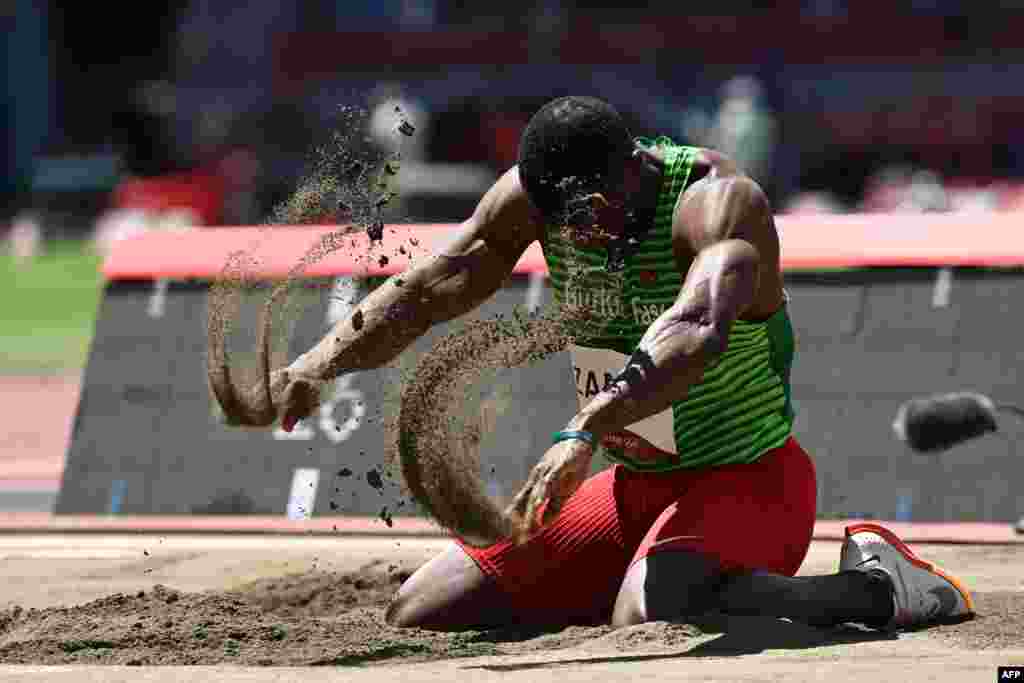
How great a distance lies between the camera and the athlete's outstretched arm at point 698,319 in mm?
5746

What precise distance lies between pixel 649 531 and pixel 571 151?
1223mm

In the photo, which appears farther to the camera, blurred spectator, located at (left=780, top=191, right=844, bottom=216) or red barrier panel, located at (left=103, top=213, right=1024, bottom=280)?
blurred spectator, located at (left=780, top=191, right=844, bottom=216)

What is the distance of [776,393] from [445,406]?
3.36 ft

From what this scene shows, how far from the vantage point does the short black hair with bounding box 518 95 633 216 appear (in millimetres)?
6031

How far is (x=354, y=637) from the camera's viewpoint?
6.54m

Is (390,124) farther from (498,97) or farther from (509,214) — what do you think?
(498,97)

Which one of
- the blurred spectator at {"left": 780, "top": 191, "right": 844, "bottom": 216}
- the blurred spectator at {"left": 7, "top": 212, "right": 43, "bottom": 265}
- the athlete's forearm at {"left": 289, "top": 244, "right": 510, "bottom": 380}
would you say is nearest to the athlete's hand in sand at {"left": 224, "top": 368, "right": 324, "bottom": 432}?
the athlete's forearm at {"left": 289, "top": 244, "right": 510, "bottom": 380}

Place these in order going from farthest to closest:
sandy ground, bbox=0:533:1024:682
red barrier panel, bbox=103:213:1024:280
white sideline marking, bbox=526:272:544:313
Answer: white sideline marking, bbox=526:272:544:313
red barrier panel, bbox=103:213:1024:280
sandy ground, bbox=0:533:1024:682

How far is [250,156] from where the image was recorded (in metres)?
37.0

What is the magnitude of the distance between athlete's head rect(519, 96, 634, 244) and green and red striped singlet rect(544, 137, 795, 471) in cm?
27

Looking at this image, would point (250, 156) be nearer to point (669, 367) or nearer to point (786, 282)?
point (786, 282)

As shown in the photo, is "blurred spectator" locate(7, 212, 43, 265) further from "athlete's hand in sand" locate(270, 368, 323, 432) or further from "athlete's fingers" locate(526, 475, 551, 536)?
"athlete's fingers" locate(526, 475, 551, 536)

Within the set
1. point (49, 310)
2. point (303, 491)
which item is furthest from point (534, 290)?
point (49, 310)

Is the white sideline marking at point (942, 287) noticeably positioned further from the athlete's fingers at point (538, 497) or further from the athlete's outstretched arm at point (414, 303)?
the athlete's fingers at point (538, 497)
